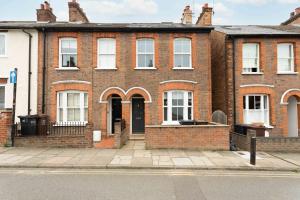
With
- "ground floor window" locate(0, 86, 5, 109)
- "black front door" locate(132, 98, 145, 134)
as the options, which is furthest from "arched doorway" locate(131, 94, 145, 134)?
"ground floor window" locate(0, 86, 5, 109)

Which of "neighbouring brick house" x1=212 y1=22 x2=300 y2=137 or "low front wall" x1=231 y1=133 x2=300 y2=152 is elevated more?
"neighbouring brick house" x1=212 y1=22 x2=300 y2=137

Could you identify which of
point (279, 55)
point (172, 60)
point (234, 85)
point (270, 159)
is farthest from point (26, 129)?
point (279, 55)

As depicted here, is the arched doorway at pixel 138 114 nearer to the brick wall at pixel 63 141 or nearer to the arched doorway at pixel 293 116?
the brick wall at pixel 63 141

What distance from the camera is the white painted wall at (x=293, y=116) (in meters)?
16.8

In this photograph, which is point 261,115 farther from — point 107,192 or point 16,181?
point 16,181

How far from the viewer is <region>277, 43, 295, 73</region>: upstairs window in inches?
Answer: 652

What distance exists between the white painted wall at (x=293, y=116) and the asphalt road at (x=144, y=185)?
9.90m

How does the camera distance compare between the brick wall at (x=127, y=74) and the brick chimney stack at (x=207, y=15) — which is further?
the brick chimney stack at (x=207, y=15)

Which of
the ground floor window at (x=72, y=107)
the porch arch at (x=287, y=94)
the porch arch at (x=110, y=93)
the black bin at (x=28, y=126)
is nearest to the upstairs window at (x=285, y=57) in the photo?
the porch arch at (x=287, y=94)

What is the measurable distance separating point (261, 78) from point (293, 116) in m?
3.69

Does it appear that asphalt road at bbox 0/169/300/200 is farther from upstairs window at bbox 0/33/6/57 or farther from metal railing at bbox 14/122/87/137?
upstairs window at bbox 0/33/6/57

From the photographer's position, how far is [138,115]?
17297 millimetres

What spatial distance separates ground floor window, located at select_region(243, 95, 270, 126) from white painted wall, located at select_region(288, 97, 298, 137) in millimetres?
2099

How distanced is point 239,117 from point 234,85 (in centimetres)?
212
